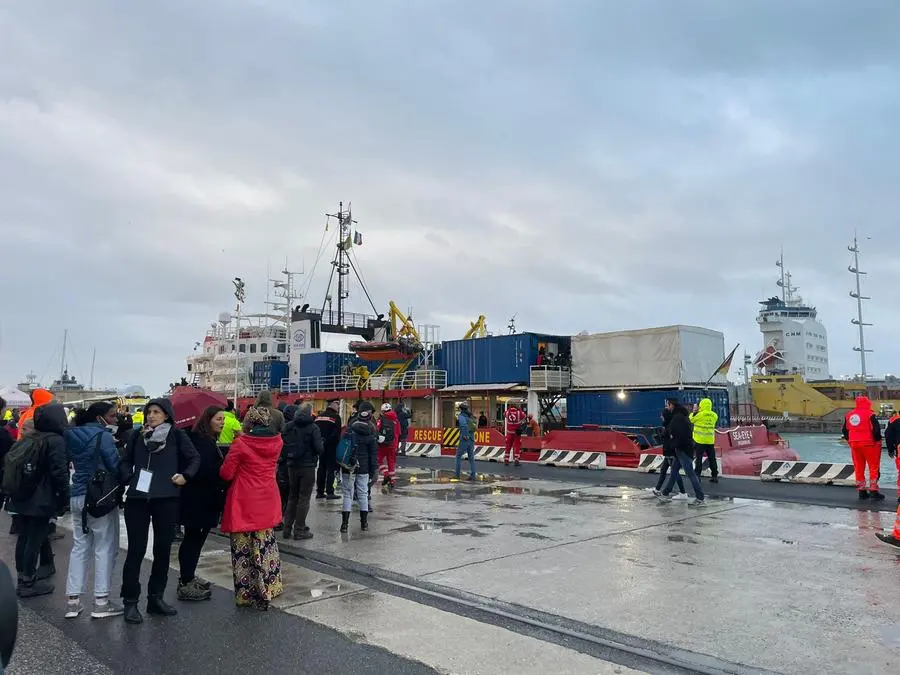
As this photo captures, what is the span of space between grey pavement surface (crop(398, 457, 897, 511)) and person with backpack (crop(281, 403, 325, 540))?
24.2ft

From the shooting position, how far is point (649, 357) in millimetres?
21703

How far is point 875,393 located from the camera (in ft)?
218

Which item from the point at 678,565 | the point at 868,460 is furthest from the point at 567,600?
the point at 868,460

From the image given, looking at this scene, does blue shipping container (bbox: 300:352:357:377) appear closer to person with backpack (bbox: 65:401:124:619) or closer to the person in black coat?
the person in black coat

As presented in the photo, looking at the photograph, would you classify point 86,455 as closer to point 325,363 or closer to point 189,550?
point 189,550

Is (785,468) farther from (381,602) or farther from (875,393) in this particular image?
(875,393)

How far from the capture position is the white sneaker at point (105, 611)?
4.83 meters

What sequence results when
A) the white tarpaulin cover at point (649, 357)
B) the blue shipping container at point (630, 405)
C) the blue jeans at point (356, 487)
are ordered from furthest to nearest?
the blue shipping container at point (630, 405) < the white tarpaulin cover at point (649, 357) < the blue jeans at point (356, 487)

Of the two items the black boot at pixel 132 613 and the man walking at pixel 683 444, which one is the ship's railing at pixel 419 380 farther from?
the black boot at pixel 132 613

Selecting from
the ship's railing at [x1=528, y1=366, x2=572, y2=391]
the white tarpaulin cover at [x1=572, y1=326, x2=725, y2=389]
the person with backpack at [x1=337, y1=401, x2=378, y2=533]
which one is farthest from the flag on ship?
the person with backpack at [x1=337, y1=401, x2=378, y2=533]

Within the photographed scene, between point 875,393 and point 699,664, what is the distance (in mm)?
76626

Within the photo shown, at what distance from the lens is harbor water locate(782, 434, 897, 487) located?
34.1 metres

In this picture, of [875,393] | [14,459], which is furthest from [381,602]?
[875,393]

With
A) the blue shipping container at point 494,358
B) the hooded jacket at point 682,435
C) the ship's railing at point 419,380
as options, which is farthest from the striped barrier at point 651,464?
the ship's railing at point 419,380
